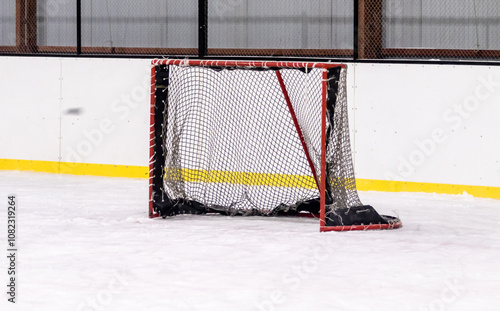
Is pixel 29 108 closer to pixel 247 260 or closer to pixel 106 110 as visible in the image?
pixel 106 110

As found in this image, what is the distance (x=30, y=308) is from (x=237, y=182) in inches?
118

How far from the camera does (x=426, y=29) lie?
715 centimetres

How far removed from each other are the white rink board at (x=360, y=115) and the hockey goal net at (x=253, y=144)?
59cm

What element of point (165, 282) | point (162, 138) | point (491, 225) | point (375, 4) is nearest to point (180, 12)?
point (375, 4)

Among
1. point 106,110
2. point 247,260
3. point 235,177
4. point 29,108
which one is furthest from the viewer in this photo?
point 29,108

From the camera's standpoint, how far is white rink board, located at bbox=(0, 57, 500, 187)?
666 centimetres

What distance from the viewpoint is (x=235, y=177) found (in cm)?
639

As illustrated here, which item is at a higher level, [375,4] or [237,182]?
[375,4]

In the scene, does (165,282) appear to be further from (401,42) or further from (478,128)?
(401,42)

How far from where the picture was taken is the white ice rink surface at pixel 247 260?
12.2 ft

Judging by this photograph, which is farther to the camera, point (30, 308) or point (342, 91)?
point (342, 91)

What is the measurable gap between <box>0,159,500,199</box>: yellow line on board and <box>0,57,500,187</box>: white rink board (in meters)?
0.05

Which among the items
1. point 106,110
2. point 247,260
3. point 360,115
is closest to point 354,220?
point 247,260

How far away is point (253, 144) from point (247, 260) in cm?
251
